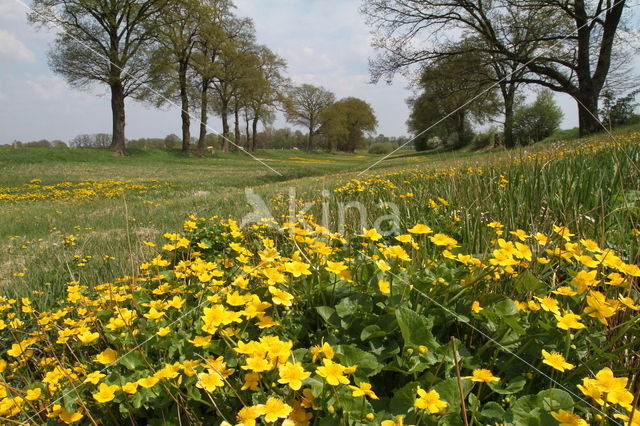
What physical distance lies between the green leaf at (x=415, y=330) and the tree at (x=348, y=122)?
64208 millimetres

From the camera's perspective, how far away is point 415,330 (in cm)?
124

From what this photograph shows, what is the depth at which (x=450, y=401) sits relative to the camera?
1.07 m

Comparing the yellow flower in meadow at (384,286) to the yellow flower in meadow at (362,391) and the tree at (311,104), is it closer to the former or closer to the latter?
the yellow flower in meadow at (362,391)

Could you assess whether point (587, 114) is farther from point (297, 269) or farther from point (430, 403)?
point (430, 403)

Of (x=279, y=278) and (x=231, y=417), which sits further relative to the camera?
(x=279, y=278)

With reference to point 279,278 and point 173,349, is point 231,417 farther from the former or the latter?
point 279,278

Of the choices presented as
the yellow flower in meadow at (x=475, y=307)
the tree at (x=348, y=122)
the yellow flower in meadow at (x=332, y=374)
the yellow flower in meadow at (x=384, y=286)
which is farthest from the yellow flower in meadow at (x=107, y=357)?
the tree at (x=348, y=122)

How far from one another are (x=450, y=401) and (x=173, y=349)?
986 millimetres

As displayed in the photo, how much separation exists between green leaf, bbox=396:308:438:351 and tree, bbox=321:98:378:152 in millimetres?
64208

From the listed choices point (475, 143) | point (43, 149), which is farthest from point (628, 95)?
point (43, 149)

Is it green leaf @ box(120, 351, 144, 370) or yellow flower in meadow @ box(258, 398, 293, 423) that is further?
green leaf @ box(120, 351, 144, 370)

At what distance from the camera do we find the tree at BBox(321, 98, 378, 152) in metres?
65.4

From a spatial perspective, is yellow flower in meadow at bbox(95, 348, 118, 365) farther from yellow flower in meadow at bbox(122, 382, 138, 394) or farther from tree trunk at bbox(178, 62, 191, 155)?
tree trunk at bbox(178, 62, 191, 155)

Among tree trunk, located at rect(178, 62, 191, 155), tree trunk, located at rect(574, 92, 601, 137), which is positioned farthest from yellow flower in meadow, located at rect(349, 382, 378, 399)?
tree trunk, located at rect(178, 62, 191, 155)
